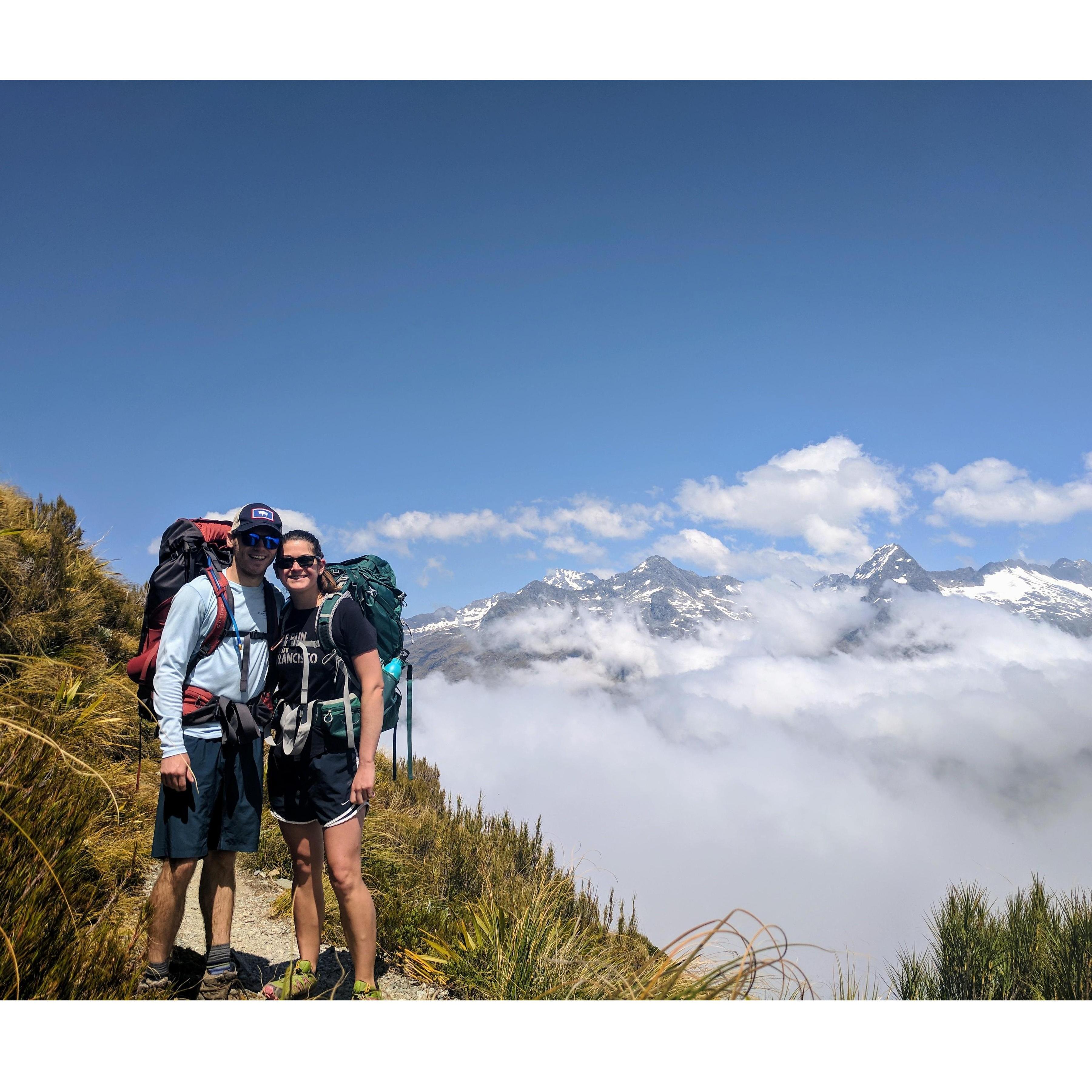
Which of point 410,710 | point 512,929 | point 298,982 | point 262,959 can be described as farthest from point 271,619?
Answer: point 262,959

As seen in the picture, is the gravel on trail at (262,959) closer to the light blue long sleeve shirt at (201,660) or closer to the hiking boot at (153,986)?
the hiking boot at (153,986)

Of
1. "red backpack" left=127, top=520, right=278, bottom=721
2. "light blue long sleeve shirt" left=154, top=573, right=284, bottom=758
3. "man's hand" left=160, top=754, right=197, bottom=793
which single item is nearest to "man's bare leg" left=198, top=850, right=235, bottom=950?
"man's hand" left=160, top=754, right=197, bottom=793

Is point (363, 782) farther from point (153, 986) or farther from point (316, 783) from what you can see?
point (153, 986)

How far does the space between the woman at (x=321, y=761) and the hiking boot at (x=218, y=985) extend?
220 millimetres

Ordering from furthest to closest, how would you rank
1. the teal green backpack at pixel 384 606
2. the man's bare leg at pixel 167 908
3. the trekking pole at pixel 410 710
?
the trekking pole at pixel 410 710 < the teal green backpack at pixel 384 606 < the man's bare leg at pixel 167 908

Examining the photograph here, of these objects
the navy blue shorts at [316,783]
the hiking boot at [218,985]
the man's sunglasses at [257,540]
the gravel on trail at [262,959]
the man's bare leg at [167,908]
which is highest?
the man's sunglasses at [257,540]

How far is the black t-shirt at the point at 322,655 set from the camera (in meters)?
2.93

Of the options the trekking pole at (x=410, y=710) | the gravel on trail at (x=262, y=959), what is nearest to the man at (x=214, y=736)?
the gravel on trail at (x=262, y=959)

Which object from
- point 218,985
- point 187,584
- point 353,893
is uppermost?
point 187,584

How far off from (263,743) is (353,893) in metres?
0.77

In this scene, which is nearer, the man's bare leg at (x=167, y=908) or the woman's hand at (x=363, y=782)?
the man's bare leg at (x=167, y=908)

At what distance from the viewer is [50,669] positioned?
5445 mm

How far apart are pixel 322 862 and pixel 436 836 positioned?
323cm

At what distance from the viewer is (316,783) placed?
288 cm
